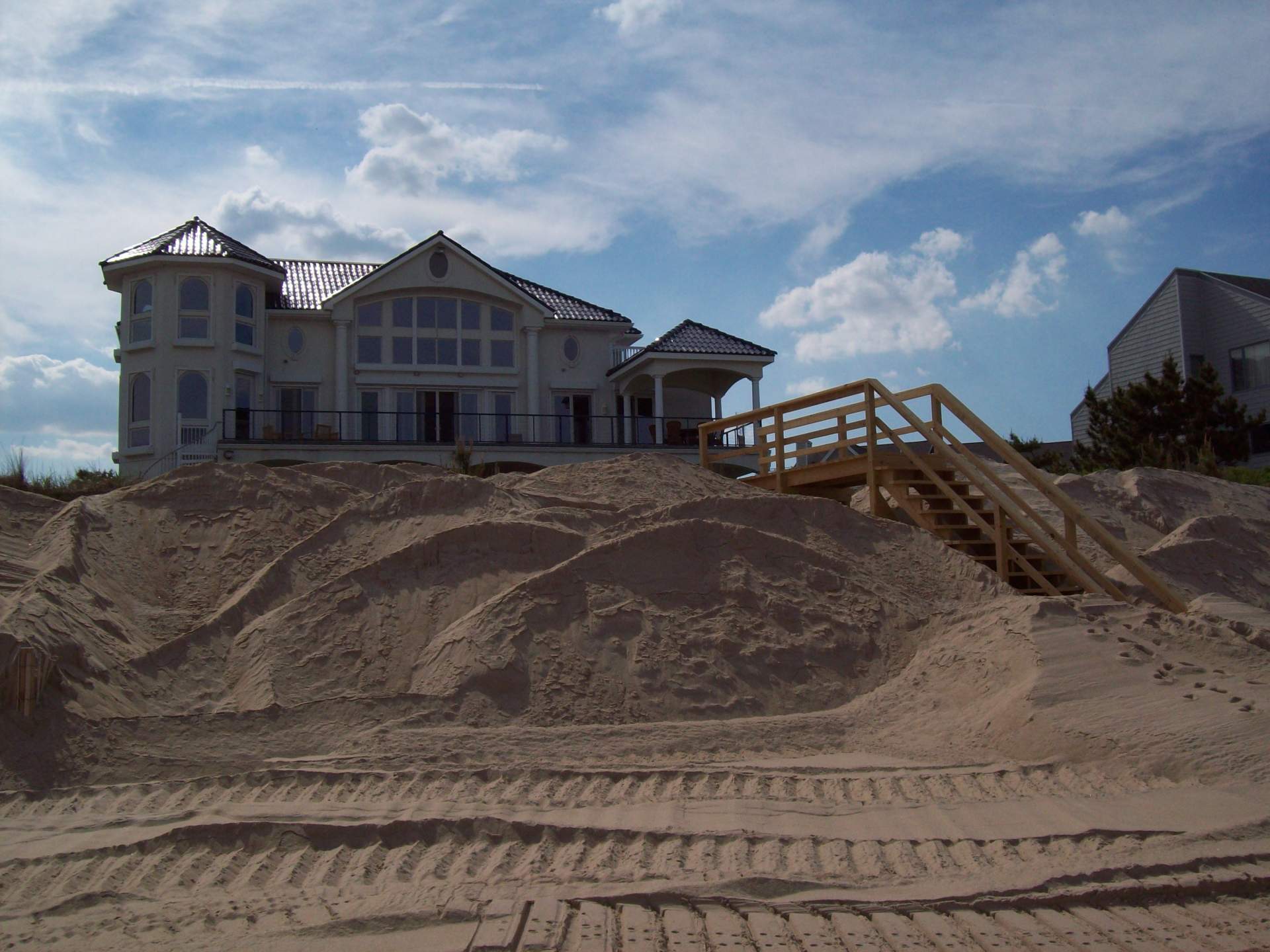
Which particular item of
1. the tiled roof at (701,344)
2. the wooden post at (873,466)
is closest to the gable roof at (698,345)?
the tiled roof at (701,344)

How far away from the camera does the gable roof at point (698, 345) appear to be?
29141 millimetres

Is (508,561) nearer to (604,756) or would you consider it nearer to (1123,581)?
(604,756)

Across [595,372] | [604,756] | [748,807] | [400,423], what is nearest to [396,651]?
[604,756]

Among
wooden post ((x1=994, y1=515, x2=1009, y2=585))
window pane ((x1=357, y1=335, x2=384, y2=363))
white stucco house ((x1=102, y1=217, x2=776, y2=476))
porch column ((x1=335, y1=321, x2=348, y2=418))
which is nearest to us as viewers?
wooden post ((x1=994, y1=515, x2=1009, y2=585))

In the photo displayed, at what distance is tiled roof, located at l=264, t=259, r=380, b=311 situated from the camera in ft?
94.4

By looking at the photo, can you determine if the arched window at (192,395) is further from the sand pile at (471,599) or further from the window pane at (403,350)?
the sand pile at (471,599)

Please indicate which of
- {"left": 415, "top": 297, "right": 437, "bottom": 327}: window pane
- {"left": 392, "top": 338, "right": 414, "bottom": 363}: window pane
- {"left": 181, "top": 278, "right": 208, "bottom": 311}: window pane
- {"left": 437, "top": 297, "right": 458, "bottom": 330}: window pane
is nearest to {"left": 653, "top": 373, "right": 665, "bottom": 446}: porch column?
{"left": 437, "top": 297, "right": 458, "bottom": 330}: window pane

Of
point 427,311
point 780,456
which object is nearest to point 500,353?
point 427,311

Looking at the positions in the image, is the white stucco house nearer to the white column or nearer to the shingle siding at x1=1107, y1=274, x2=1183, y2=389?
the white column

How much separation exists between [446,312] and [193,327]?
265 inches

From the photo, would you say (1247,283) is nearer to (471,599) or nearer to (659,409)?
(659,409)

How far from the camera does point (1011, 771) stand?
19.6 ft

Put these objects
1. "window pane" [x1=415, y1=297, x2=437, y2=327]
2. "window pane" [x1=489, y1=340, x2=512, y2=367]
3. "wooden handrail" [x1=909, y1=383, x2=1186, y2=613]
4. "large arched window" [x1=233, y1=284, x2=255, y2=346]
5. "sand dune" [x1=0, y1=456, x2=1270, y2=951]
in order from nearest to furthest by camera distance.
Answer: "sand dune" [x1=0, y1=456, x2=1270, y2=951] < "wooden handrail" [x1=909, y1=383, x2=1186, y2=613] < "large arched window" [x1=233, y1=284, x2=255, y2=346] < "window pane" [x1=415, y1=297, x2=437, y2=327] < "window pane" [x1=489, y1=340, x2=512, y2=367]

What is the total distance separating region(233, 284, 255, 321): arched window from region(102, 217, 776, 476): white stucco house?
0.04 meters
